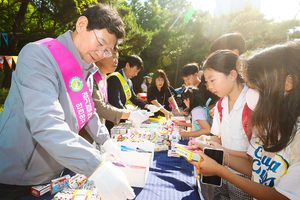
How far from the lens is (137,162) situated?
1367 mm

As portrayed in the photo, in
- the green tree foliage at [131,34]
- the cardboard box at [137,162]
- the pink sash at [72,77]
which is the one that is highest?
the green tree foliage at [131,34]

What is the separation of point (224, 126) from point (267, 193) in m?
0.72

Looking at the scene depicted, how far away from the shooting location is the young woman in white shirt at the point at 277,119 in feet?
2.93

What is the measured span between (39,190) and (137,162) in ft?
2.17

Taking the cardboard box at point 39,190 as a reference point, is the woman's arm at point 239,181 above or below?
above

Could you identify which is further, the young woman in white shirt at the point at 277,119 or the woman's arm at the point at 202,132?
the woman's arm at the point at 202,132

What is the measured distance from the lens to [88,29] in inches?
48.1

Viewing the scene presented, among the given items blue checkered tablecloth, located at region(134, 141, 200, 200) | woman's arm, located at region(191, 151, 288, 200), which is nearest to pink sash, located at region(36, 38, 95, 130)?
blue checkered tablecloth, located at region(134, 141, 200, 200)

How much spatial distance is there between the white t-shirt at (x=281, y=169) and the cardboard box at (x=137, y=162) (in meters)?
0.74

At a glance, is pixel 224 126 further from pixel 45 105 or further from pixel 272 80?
pixel 45 105

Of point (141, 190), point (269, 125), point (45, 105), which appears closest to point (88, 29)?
point (45, 105)

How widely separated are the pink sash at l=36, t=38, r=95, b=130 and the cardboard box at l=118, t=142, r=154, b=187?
46 centimetres

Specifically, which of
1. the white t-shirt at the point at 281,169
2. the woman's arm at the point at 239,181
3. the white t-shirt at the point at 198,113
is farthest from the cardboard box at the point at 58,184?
the white t-shirt at the point at 198,113

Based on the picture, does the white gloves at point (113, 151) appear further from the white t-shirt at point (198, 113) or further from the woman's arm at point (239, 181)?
the white t-shirt at point (198, 113)
